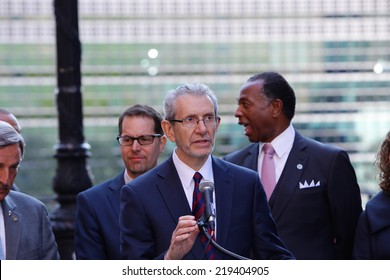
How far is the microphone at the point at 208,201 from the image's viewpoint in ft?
13.7

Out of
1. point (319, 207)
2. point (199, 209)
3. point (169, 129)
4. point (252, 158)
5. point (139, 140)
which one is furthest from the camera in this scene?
point (252, 158)

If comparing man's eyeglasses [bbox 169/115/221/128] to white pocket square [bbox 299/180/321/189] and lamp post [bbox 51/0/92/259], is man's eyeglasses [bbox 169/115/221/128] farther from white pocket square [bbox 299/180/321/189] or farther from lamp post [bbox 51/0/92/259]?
lamp post [bbox 51/0/92/259]

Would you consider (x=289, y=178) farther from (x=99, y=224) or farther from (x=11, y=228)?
(x=11, y=228)

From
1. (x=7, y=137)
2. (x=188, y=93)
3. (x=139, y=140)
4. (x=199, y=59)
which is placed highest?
(x=188, y=93)

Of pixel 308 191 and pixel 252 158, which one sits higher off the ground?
pixel 252 158

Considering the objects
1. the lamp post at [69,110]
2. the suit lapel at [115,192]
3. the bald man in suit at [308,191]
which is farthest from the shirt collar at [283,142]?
the lamp post at [69,110]

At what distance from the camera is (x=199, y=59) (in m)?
140

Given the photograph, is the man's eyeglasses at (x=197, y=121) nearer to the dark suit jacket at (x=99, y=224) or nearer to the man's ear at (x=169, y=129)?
the man's ear at (x=169, y=129)

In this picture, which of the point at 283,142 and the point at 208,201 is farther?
the point at 283,142

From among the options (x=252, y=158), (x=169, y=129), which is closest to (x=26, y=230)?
(x=169, y=129)

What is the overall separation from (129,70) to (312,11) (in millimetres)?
28742

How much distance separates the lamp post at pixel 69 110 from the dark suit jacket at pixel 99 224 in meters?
3.75

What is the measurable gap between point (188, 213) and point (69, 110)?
561 cm
